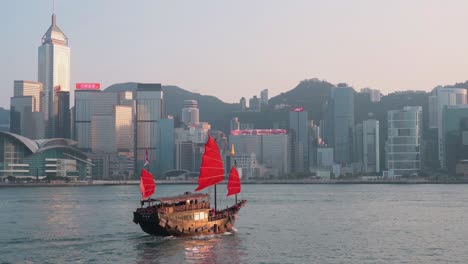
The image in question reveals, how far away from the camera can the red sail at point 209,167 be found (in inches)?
3174

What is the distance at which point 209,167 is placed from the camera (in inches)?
3199

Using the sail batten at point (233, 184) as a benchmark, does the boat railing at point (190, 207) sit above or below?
below

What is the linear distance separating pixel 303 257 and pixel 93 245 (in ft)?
69.3

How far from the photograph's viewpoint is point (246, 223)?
97.0 meters

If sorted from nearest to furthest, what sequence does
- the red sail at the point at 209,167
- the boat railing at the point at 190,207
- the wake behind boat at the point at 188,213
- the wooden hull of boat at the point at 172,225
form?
the wooden hull of boat at the point at 172,225 < the wake behind boat at the point at 188,213 < the boat railing at the point at 190,207 < the red sail at the point at 209,167

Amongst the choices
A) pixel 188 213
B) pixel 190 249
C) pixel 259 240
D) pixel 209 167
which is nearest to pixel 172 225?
pixel 188 213

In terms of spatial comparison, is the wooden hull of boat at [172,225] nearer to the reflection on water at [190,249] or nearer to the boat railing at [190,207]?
the reflection on water at [190,249]

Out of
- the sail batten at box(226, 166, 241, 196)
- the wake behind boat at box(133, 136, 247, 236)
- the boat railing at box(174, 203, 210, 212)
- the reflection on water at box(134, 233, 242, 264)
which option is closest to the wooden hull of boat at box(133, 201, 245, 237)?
the wake behind boat at box(133, 136, 247, 236)

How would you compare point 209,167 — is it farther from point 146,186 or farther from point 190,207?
point 146,186

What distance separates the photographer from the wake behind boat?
245 ft

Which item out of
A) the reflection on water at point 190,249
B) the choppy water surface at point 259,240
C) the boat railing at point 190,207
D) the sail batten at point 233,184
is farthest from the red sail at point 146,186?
the sail batten at point 233,184

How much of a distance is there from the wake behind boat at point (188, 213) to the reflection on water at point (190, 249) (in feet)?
3.40

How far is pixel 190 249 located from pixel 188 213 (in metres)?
6.62

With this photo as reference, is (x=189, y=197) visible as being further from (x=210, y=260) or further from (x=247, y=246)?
(x=210, y=260)
